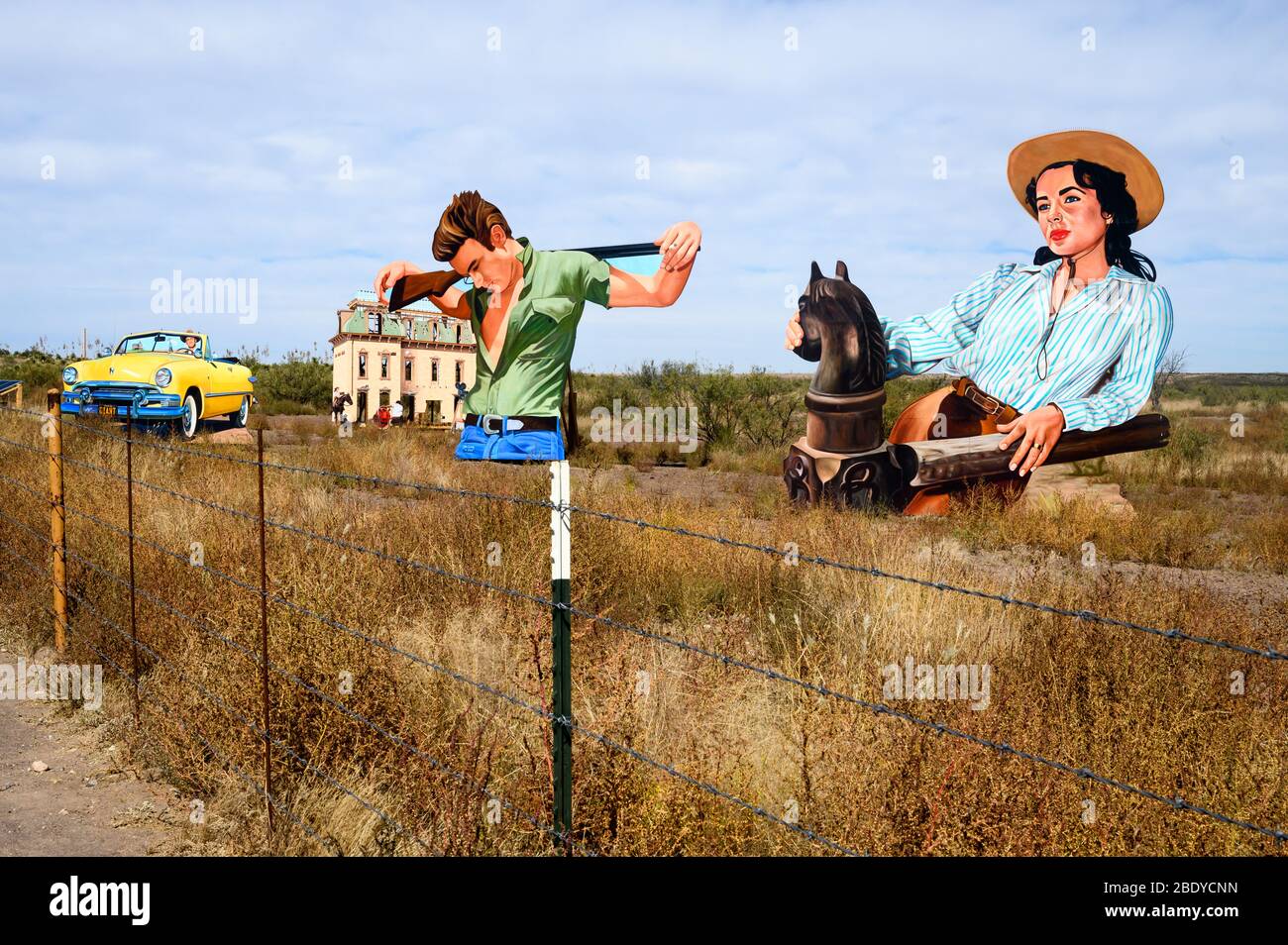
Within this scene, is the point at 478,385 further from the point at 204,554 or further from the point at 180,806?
the point at 180,806

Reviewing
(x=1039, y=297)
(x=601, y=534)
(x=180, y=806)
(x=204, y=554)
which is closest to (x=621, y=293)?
(x=1039, y=297)

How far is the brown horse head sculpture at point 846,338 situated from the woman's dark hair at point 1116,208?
2.51 meters

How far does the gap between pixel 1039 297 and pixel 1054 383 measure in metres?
0.94

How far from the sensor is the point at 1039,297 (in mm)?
10758

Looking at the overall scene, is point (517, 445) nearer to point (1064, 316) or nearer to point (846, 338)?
point (846, 338)

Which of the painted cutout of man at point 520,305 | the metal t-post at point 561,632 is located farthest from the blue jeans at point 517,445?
the metal t-post at point 561,632

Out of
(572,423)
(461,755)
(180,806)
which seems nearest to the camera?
(461,755)

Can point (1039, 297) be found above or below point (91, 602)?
above

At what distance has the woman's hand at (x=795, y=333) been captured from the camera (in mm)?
12039

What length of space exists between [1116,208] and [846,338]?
3.07 m

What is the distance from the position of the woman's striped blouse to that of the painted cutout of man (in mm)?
3959

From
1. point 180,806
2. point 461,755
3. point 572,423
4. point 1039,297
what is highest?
point 1039,297

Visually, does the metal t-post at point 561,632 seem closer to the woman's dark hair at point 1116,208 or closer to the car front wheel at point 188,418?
the woman's dark hair at point 1116,208

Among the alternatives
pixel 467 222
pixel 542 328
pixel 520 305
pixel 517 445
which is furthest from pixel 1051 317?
pixel 467 222
